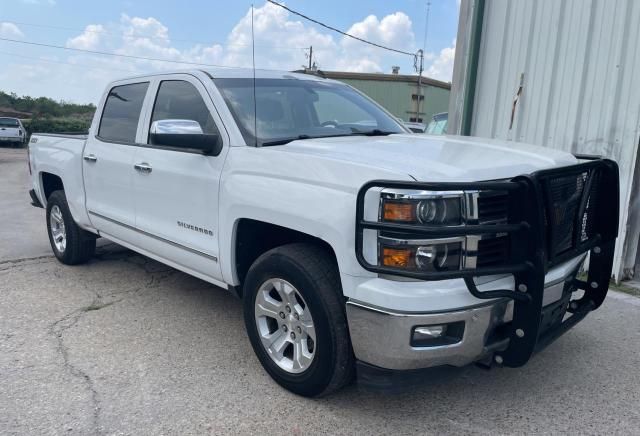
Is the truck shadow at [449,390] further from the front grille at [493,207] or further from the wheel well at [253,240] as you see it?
the front grille at [493,207]

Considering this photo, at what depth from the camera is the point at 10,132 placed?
95.6 feet

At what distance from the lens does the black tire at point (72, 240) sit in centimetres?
571

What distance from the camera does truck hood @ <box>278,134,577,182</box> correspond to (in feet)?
8.86

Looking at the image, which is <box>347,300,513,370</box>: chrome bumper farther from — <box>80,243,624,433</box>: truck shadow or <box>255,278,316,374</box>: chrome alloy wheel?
<box>255,278,316,374</box>: chrome alloy wheel

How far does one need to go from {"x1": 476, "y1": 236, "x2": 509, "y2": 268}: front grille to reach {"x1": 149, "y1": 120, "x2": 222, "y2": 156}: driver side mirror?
1.79 m

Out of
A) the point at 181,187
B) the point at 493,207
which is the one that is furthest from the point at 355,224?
the point at 181,187

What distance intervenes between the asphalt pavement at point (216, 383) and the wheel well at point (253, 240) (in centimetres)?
68

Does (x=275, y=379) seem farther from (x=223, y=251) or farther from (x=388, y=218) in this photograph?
(x=388, y=218)

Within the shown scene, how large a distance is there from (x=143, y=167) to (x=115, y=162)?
1.91ft

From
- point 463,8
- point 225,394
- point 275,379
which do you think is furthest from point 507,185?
point 463,8

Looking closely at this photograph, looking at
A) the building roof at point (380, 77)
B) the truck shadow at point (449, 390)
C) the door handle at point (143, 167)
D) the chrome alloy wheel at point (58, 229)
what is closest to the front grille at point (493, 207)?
the truck shadow at point (449, 390)

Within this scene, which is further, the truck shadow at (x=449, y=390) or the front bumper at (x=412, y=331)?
the truck shadow at (x=449, y=390)

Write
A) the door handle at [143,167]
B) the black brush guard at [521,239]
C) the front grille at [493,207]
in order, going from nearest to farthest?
the black brush guard at [521,239] < the front grille at [493,207] < the door handle at [143,167]

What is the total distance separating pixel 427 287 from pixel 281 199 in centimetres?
97
